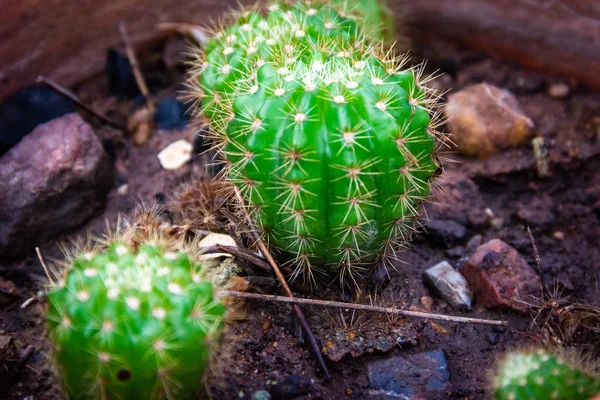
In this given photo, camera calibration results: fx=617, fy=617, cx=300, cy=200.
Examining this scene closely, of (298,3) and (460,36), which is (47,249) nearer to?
(298,3)

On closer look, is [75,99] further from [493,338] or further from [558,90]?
[558,90]

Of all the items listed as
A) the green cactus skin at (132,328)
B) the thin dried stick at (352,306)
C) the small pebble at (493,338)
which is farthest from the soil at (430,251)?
the green cactus skin at (132,328)

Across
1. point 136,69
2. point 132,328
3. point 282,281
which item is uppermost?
point 132,328

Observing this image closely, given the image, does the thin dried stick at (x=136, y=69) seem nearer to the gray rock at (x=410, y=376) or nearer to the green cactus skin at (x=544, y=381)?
the gray rock at (x=410, y=376)

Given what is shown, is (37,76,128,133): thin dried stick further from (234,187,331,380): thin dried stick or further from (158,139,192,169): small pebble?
(234,187,331,380): thin dried stick

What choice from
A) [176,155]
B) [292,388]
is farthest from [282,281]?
[176,155]

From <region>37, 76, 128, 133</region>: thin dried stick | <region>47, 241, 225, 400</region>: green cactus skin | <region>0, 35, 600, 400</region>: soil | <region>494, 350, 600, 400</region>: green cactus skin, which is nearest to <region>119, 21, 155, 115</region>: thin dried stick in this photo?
<region>0, 35, 600, 400</region>: soil

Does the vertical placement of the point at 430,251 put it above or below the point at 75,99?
below
